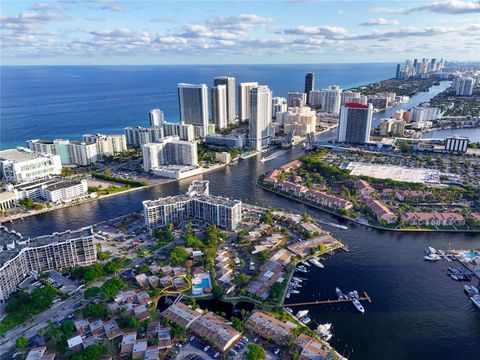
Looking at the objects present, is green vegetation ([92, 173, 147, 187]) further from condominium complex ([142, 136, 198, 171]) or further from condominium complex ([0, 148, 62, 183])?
condominium complex ([0, 148, 62, 183])

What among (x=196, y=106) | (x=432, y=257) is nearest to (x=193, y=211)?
(x=432, y=257)

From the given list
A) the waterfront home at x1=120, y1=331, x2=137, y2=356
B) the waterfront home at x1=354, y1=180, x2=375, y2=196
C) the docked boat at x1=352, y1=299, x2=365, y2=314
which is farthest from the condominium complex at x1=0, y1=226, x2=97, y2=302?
the waterfront home at x1=354, y1=180, x2=375, y2=196

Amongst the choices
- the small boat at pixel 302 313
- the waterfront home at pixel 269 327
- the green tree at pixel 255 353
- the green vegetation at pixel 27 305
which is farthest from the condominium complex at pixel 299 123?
the green tree at pixel 255 353

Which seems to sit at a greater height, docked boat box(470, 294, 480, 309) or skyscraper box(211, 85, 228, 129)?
skyscraper box(211, 85, 228, 129)

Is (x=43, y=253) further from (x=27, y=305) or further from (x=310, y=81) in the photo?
(x=310, y=81)

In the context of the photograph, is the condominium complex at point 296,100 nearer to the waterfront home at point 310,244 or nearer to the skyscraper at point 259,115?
the skyscraper at point 259,115

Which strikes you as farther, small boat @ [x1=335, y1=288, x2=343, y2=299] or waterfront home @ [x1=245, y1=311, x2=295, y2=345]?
small boat @ [x1=335, y1=288, x2=343, y2=299]

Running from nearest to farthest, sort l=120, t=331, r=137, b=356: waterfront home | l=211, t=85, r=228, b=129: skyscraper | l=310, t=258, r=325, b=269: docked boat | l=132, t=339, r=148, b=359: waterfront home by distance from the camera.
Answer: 1. l=132, t=339, r=148, b=359: waterfront home
2. l=120, t=331, r=137, b=356: waterfront home
3. l=310, t=258, r=325, b=269: docked boat
4. l=211, t=85, r=228, b=129: skyscraper

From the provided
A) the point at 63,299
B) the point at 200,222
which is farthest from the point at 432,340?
the point at 63,299
